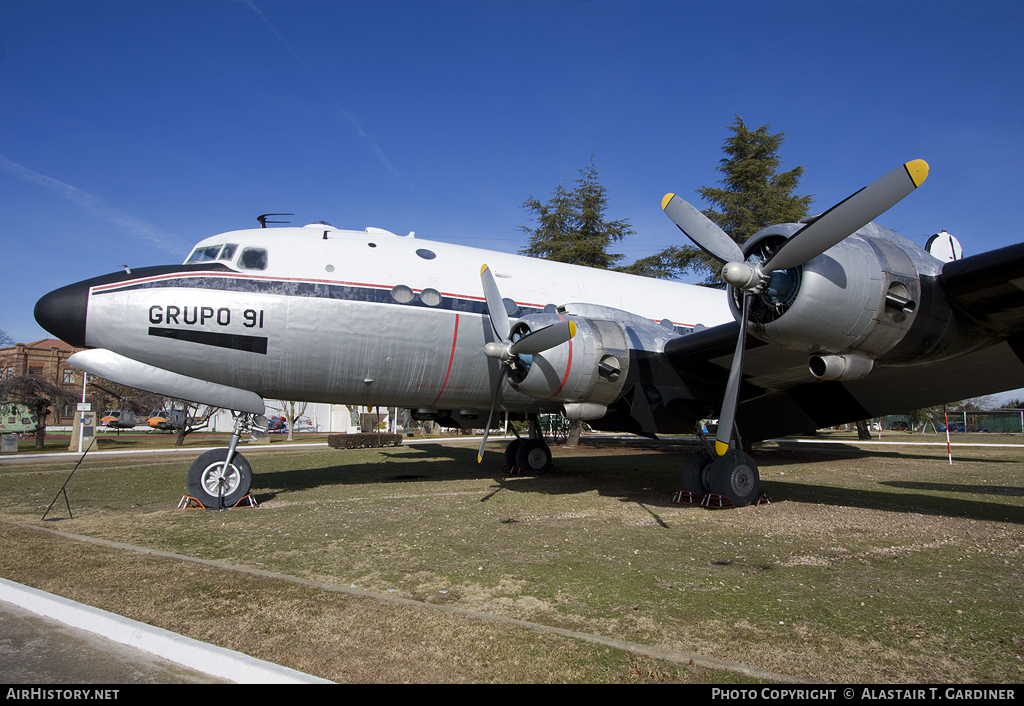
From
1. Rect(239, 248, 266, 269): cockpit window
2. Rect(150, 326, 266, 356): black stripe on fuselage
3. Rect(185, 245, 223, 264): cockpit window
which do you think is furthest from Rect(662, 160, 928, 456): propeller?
Rect(185, 245, 223, 264): cockpit window

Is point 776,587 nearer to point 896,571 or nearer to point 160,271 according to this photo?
point 896,571

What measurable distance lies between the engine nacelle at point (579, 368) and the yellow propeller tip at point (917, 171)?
4.57 meters

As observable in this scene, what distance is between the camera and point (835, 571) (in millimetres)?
5902

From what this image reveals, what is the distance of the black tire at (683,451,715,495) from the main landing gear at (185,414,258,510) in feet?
24.6

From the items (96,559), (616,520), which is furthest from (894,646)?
(96,559)

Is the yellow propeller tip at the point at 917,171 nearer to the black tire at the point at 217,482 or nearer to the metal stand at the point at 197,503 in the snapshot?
the black tire at the point at 217,482

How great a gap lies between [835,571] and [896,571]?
581 millimetres

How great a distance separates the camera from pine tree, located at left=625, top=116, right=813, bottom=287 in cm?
2772

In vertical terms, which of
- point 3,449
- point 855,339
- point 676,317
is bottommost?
point 3,449

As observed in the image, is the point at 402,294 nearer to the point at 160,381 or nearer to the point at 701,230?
the point at 160,381

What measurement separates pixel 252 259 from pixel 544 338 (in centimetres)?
507

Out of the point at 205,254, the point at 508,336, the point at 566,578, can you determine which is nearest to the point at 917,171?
the point at 566,578
